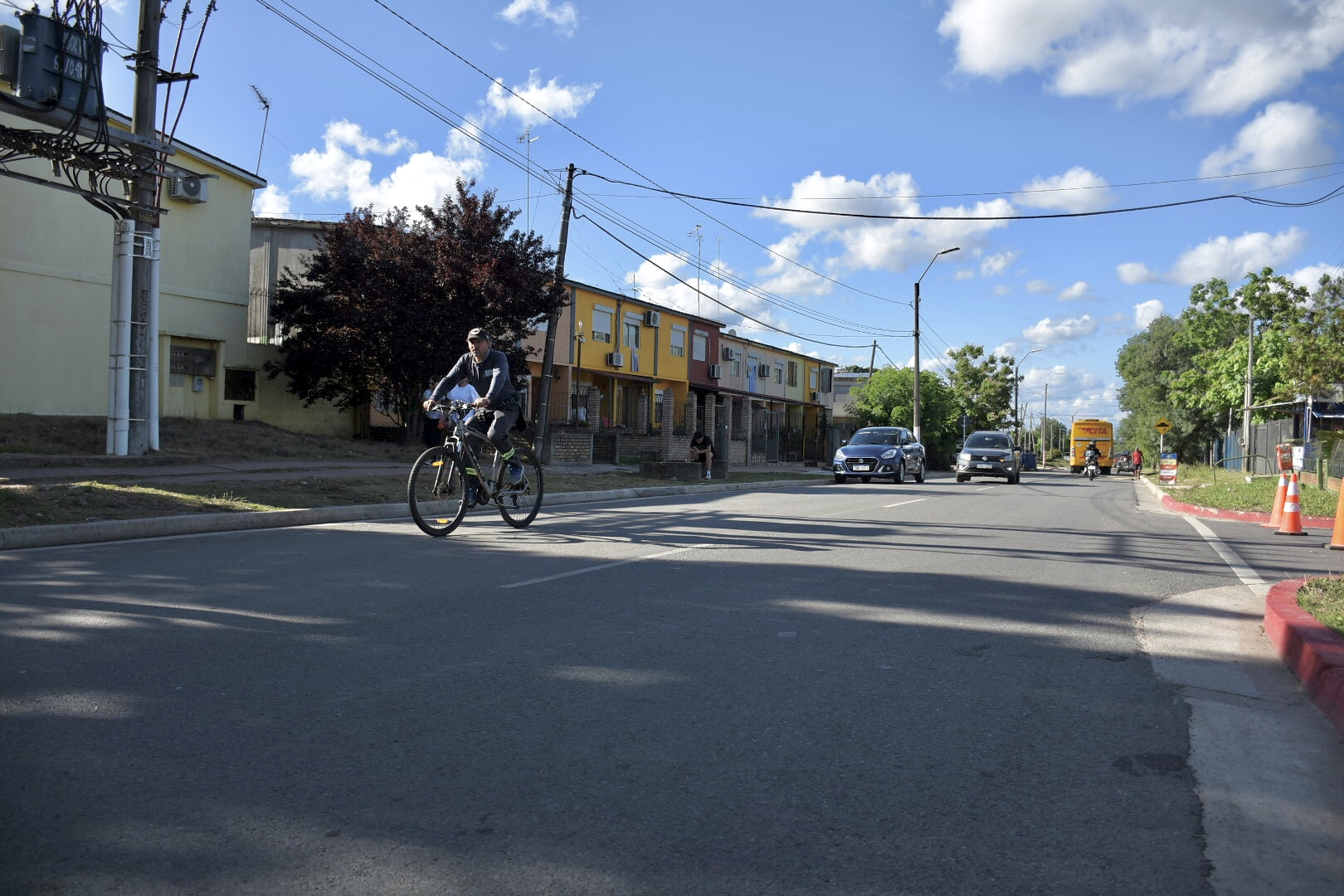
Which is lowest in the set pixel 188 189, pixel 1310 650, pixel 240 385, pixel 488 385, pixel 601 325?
pixel 1310 650

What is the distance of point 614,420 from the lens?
40219 millimetres

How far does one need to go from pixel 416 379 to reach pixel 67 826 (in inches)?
815

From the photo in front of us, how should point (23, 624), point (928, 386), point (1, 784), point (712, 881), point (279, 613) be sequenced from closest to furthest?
point (712, 881), point (1, 784), point (23, 624), point (279, 613), point (928, 386)

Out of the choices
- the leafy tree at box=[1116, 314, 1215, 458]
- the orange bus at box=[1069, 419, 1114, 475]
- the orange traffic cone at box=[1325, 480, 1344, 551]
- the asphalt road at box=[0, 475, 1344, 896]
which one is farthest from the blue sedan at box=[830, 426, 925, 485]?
the orange bus at box=[1069, 419, 1114, 475]

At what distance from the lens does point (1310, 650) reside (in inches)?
201

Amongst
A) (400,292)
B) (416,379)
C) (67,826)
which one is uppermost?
(400,292)

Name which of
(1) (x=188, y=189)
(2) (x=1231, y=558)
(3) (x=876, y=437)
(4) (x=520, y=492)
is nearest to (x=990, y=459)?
(3) (x=876, y=437)

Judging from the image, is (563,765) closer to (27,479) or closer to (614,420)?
(27,479)

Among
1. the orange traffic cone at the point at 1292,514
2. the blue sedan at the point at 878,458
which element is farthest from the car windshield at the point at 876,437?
the orange traffic cone at the point at 1292,514

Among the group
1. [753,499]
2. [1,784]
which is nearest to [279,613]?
[1,784]

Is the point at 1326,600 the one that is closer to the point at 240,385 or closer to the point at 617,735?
the point at 617,735

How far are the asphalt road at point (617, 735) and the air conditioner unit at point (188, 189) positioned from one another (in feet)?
42.7

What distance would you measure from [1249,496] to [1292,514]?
7.49 meters

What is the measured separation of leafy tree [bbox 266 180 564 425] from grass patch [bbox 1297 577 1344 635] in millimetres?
17080
